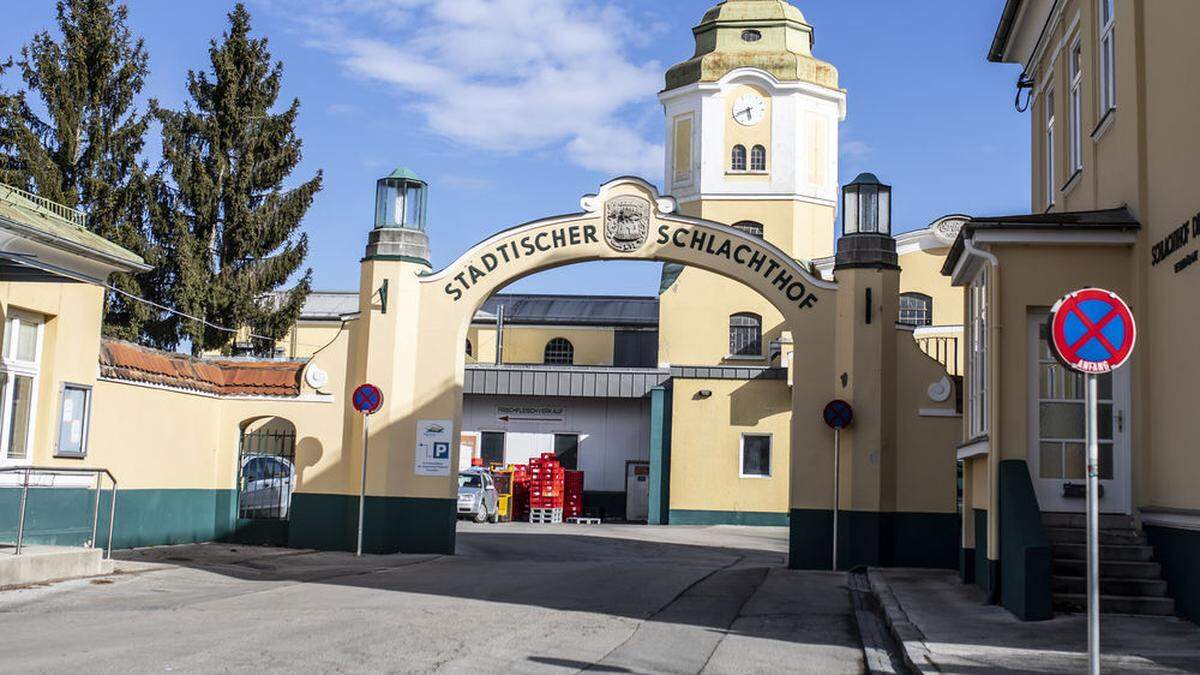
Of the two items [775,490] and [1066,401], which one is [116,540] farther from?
[775,490]

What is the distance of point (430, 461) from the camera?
20984 mm

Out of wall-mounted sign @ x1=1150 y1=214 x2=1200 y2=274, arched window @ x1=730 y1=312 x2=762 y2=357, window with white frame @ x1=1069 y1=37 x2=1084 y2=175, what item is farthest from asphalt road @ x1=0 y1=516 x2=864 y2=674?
arched window @ x1=730 y1=312 x2=762 y2=357

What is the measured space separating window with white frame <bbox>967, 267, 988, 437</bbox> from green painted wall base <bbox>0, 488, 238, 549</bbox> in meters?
11.6

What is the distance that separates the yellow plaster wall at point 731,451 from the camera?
36312 millimetres

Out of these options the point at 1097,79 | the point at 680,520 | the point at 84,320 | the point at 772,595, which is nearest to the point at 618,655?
the point at 772,595

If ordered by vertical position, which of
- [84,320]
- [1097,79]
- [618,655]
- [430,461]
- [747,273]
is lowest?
[618,655]

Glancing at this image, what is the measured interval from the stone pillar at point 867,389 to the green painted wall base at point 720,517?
654 inches

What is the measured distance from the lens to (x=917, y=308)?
3959 cm

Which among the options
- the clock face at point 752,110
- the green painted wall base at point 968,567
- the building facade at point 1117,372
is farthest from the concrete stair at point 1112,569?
the clock face at point 752,110

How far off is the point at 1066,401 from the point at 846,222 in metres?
7.76

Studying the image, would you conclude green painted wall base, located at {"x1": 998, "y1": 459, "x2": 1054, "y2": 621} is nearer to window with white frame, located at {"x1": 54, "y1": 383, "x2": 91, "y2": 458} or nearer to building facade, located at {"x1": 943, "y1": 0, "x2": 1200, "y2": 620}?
building facade, located at {"x1": 943, "y1": 0, "x2": 1200, "y2": 620}

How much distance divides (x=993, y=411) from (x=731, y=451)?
76.8 feet

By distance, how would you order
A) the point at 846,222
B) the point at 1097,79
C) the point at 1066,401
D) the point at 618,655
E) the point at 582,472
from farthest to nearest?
the point at 582,472, the point at 846,222, the point at 1097,79, the point at 1066,401, the point at 618,655

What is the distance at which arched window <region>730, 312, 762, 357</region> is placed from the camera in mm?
42469
